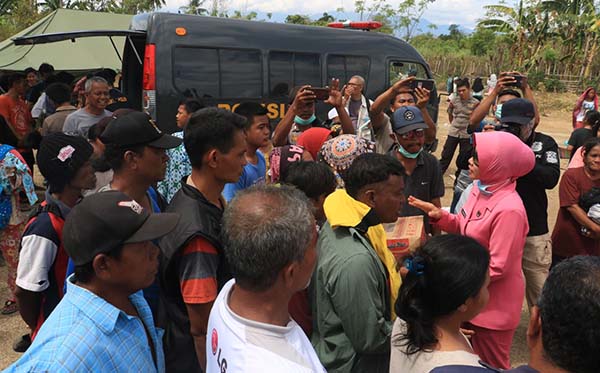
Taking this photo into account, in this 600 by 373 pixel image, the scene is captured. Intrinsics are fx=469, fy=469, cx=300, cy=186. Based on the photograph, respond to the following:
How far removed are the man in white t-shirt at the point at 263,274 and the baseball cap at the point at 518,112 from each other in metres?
2.45

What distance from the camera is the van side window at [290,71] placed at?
7504mm

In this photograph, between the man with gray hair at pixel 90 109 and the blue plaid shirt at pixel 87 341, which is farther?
the man with gray hair at pixel 90 109

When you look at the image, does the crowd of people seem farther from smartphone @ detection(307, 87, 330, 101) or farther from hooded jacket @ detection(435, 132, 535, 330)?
smartphone @ detection(307, 87, 330, 101)

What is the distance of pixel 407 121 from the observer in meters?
3.39

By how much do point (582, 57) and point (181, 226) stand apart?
93.7ft

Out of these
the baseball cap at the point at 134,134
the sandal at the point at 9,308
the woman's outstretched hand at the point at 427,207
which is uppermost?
the baseball cap at the point at 134,134

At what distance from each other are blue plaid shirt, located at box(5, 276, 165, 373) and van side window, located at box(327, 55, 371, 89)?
6.92 metres

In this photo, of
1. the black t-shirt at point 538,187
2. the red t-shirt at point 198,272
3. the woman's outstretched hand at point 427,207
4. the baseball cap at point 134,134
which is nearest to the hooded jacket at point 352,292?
the red t-shirt at point 198,272

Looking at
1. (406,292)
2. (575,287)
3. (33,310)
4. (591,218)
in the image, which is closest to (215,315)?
(406,292)

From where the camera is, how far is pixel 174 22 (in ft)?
21.9

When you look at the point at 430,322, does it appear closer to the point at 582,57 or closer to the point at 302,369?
the point at 302,369

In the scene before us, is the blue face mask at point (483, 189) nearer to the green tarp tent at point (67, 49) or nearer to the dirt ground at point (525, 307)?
the dirt ground at point (525, 307)

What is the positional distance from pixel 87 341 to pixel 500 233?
204cm

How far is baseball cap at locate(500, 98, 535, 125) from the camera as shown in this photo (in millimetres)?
3305
